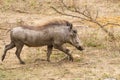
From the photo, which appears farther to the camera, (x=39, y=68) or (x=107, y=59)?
(x=107, y=59)

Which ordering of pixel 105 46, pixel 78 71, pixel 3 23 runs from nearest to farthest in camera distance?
1. pixel 78 71
2. pixel 105 46
3. pixel 3 23

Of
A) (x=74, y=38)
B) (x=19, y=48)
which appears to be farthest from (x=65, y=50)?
(x=19, y=48)

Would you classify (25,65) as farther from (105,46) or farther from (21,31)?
(105,46)

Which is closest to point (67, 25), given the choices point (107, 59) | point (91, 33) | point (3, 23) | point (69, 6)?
point (107, 59)

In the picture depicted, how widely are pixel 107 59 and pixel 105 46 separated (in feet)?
2.80

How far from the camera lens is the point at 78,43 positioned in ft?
30.0

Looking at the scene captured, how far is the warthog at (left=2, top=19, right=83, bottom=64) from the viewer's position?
873cm

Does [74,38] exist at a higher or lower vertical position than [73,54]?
higher

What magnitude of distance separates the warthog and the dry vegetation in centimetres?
33

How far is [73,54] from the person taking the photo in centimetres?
966

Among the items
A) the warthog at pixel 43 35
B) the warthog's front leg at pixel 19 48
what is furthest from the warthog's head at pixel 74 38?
the warthog's front leg at pixel 19 48

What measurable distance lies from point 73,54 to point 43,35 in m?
1.09

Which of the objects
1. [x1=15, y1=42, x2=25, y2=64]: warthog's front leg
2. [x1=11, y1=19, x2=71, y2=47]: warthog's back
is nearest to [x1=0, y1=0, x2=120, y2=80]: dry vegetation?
[x1=15, y1=42, x2=25, y2=64]: warthog's front leg

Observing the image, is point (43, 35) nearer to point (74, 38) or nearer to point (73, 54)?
point (74, 38)
